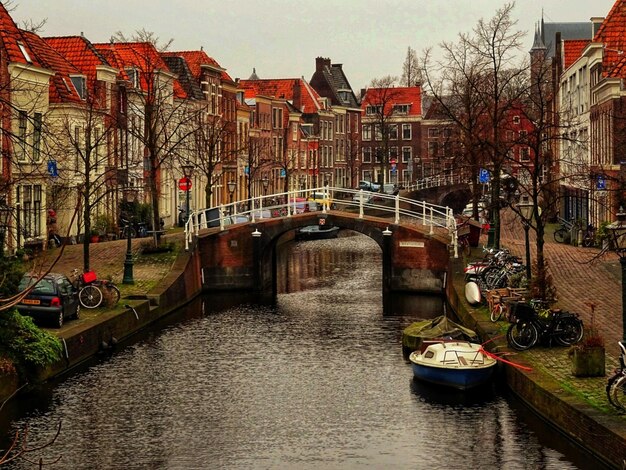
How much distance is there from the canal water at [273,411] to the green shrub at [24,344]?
0.71 metres

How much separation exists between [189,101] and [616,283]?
119ft

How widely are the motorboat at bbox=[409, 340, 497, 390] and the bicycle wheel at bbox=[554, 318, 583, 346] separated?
172cm

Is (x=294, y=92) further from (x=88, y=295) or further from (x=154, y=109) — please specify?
(x=88, y=295)

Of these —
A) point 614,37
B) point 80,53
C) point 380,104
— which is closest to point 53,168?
point 80,53

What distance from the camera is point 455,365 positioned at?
1058 inches

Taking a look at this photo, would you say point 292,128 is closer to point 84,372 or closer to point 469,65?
point 469,65

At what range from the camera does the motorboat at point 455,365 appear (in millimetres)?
26688

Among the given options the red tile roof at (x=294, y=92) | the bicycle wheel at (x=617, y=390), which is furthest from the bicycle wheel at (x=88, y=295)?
the red tile roof at (x=294, y=92)

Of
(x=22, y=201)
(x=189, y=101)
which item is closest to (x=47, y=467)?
(x=22, y=201)

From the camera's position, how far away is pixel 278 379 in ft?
94.1

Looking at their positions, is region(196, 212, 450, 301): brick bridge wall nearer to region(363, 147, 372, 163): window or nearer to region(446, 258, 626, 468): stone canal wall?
region(446, 258, 626, 468): stone canal wall

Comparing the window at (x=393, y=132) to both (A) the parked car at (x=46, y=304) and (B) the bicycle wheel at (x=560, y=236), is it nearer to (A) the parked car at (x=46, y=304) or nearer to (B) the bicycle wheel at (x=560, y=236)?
(B) the bicycle wheel at (x=560, y=236)

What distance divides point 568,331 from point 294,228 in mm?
22505

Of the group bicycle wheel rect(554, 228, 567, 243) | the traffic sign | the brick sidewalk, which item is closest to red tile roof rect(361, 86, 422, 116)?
bicycle wheel rect(554, 228, 567, 243)
